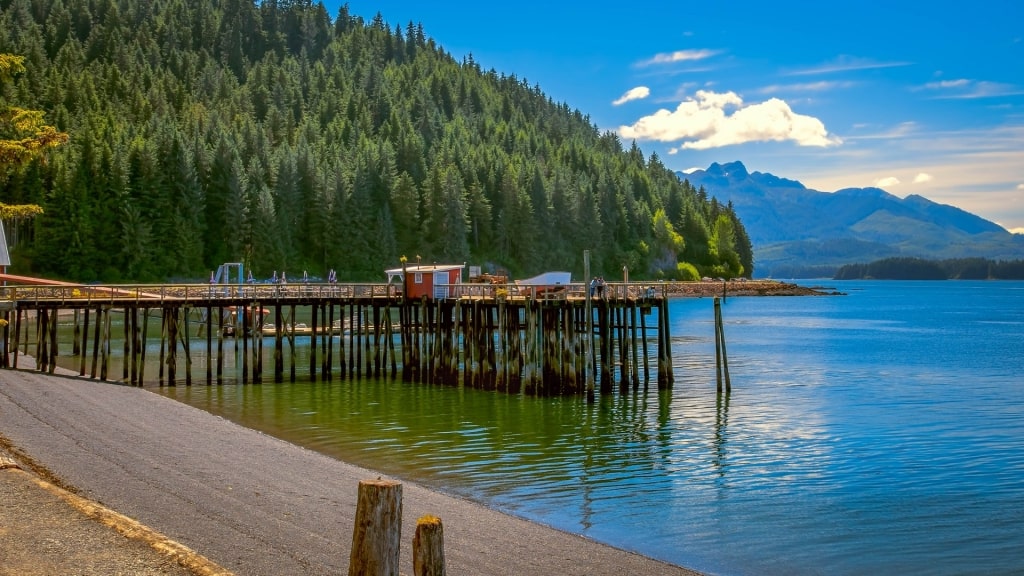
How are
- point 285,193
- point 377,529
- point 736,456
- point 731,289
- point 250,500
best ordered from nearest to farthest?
point 377,529 → point 250,500 → point 736,456 → point 285,193 → point 731,289

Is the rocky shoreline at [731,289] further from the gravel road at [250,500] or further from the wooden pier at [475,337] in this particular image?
the gravel road at [250,500]

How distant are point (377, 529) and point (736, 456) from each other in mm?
20913

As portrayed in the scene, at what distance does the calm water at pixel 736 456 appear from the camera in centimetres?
1959

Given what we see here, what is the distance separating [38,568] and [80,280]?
100388 millimetres

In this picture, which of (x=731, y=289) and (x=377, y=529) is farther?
(x=731, y=289)

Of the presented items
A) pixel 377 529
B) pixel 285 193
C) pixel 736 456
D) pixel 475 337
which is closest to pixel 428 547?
pixel 377 529

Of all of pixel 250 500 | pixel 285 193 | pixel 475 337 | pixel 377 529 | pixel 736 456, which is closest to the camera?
pixel 377 529

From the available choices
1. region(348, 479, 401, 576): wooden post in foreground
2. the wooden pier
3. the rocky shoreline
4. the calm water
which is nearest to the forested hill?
the rocky shoreline

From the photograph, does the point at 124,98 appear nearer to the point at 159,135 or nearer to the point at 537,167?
the point at 159,135

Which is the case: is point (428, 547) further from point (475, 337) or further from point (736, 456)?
point (475, 337)

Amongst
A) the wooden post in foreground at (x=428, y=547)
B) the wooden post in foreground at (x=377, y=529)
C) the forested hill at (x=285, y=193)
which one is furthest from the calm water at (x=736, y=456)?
the forested hill at (x=285, y=193)

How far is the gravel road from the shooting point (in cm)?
1586

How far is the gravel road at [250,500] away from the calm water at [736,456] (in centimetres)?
181

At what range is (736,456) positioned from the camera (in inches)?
1140
